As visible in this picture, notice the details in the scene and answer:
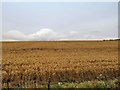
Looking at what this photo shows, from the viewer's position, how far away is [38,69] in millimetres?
20375

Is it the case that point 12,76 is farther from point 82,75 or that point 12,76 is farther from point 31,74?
point 82,75

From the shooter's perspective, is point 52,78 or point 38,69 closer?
point 52,78

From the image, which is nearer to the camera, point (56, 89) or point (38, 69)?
point (56, 89)

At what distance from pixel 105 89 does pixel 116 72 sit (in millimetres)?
9503

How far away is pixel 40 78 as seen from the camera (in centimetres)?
1745

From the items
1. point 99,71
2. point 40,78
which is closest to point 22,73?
point 40,78

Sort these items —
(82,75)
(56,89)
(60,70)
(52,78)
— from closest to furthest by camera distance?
1. (56,89)
2. (52,78)
3. (82,75)
4. (60,70)

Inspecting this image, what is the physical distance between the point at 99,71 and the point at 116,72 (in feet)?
3.81

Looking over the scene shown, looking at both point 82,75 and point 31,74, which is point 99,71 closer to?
point 82,75

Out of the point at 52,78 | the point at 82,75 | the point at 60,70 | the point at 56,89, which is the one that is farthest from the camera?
the point at 60,70

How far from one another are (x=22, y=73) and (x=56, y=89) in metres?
9.48

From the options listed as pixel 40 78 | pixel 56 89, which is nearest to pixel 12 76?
pixel 40 78

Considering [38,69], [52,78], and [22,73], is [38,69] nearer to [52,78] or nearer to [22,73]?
[22,73]

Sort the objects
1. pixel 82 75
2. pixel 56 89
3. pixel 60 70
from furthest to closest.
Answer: pixel 60 70
pixel 82 75
pixel 56 89
